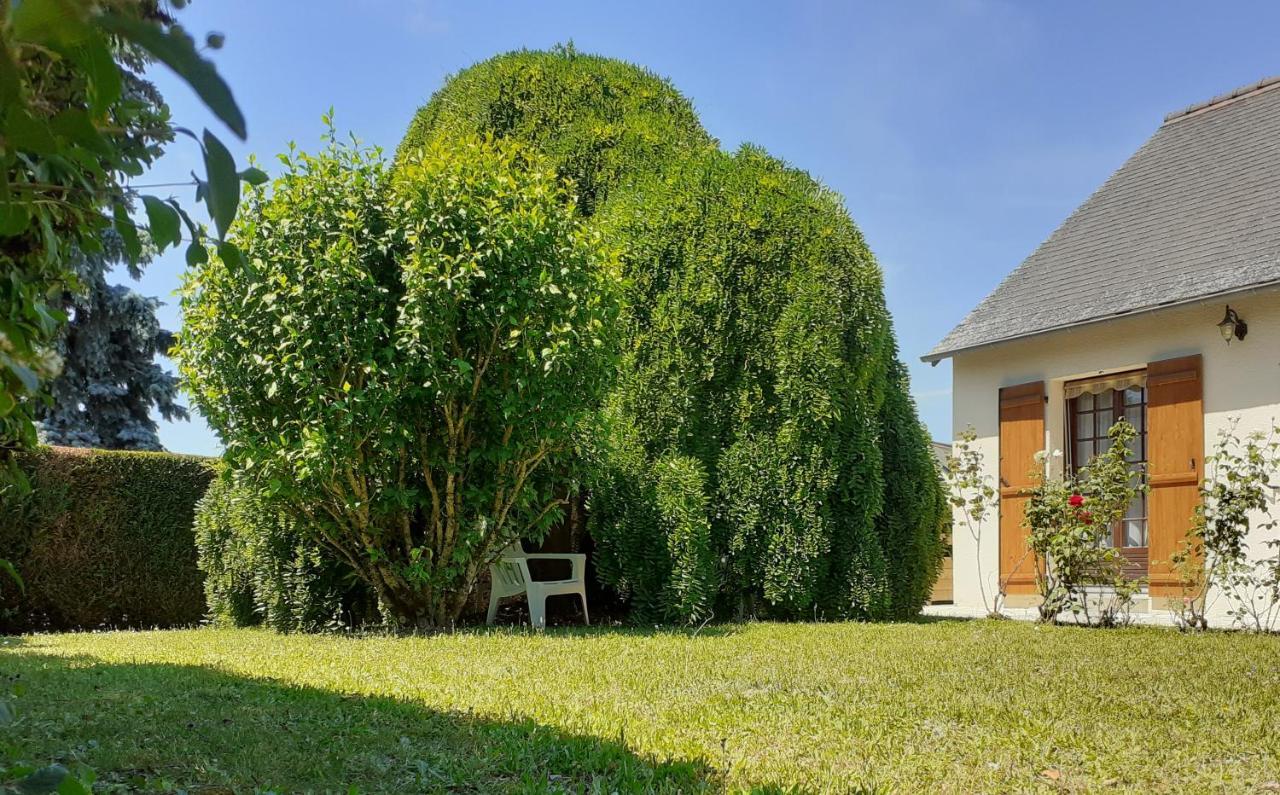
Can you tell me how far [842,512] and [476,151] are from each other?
4293 mm

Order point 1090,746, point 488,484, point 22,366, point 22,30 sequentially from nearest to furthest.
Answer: point 22,30
point 22,366
point 1090,746
point 488,484

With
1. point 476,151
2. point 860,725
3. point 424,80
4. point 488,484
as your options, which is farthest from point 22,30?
point 424,80

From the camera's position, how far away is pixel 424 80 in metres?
11.2

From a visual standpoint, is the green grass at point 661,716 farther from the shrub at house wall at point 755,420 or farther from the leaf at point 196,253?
the leaf at point 196,253

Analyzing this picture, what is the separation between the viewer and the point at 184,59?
43 centimetres

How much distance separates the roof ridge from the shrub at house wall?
654 cm

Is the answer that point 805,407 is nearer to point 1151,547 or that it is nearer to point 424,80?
point 1151,547

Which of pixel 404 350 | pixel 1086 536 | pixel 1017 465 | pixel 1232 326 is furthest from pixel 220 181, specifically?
pixel 1017 465

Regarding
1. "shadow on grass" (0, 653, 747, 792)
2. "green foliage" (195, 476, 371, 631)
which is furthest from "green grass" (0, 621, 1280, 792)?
"green foliage" (195, 476, 371, 631)

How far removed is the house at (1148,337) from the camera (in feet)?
29.8

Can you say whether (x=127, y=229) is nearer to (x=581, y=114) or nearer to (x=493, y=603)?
(x=493, y=603)

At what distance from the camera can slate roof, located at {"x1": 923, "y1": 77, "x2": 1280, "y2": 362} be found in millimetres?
9445

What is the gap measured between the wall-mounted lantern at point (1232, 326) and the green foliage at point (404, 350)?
5.86 meters

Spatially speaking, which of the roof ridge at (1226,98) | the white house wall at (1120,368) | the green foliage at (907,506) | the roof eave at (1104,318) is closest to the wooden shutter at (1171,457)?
the white house wall at (1120,368)
